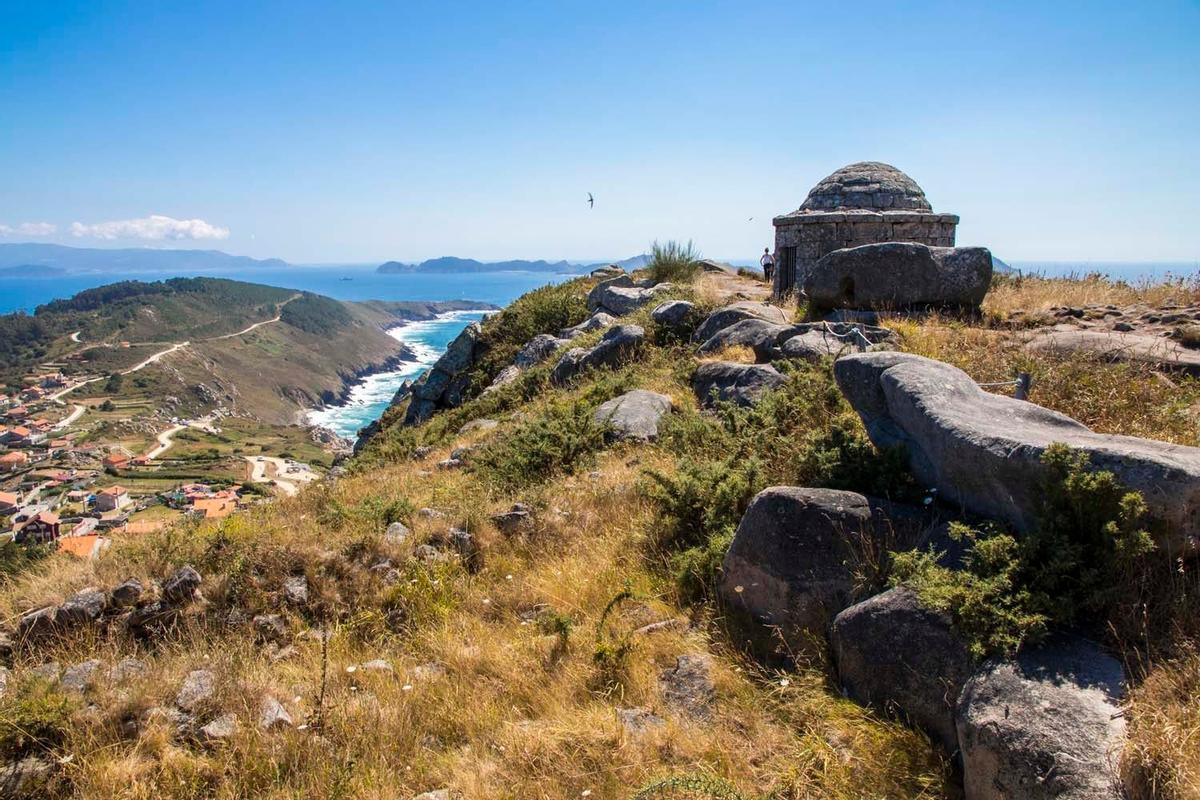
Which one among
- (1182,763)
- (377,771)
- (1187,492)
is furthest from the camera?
(377,771)

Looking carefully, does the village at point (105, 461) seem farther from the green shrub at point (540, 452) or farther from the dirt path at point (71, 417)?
the green shrub at point (540, 452)

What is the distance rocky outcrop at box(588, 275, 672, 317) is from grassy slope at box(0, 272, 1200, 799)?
39.1 ft

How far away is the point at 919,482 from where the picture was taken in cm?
452

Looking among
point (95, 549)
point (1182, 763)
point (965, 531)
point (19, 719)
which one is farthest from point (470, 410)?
point (1182, 763)

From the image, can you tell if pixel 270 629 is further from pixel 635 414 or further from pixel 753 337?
pixel 753 337

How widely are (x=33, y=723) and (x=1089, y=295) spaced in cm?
1520

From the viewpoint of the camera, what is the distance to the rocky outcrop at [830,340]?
8.48 meters

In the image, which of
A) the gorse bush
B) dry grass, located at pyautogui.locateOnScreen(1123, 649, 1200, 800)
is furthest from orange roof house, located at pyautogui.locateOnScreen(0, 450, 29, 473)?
dry grass, located at pyautogui.locateOnScreen(1123, 649, 1200, 800)

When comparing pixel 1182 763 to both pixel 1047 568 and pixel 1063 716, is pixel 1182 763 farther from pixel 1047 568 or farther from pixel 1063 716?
pixel 1047 568

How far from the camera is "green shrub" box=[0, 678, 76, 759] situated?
3602mm

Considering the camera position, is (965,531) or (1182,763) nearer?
(1182,763)

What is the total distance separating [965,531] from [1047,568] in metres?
0.45

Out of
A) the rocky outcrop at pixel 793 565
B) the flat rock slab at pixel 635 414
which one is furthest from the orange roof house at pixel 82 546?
the flat rock slab at pixel 635 414

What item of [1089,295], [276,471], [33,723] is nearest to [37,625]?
[33,723]
